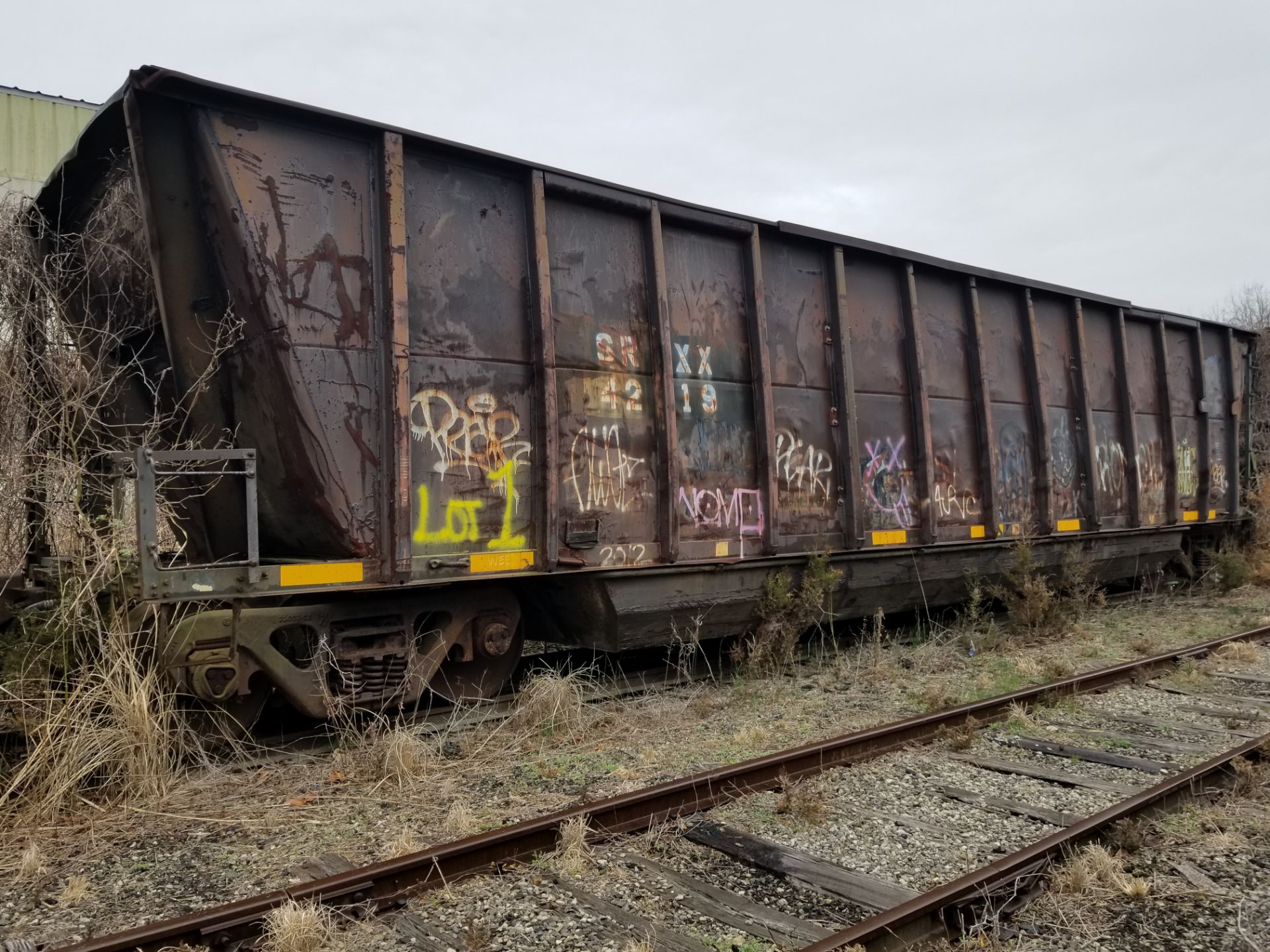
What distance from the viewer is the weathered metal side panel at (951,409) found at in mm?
8844

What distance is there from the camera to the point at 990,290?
9.72 meters

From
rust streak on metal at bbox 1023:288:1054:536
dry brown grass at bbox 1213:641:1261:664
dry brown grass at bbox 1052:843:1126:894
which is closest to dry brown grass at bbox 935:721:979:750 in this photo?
dry brown grass at bbox 1052:843:1126:894

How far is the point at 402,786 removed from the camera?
15.4 feet

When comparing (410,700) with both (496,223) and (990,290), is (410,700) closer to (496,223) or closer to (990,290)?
(496,223)

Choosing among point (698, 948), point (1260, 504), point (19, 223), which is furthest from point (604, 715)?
point (1260, 504)

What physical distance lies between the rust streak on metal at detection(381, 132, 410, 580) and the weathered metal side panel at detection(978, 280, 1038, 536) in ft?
20.9

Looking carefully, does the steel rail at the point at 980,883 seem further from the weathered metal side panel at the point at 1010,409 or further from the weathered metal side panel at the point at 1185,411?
the weathered metal side panel at the point at 1185,411

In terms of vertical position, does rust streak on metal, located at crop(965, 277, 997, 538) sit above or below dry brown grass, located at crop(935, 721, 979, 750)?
above

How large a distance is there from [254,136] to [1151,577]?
12.6 meters

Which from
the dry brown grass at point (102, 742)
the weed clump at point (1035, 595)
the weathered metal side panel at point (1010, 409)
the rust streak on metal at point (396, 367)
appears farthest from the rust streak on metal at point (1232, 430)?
the dry brown grass at point (102, 742)

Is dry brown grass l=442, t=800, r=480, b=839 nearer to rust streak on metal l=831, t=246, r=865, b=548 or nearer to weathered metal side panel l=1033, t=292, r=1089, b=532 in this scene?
rust streak on metal l=831, t=246, r=865, b=548

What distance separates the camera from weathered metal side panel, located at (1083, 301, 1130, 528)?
1077 cm

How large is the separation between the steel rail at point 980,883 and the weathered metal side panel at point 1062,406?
6.03 metres

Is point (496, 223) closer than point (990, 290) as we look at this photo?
Yes
